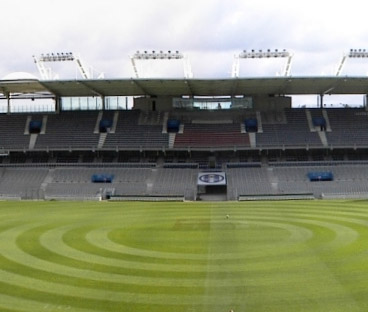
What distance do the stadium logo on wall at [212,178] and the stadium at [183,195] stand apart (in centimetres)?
24

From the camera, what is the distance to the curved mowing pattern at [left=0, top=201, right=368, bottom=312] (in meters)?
13.3

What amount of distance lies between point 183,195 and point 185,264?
33063mm

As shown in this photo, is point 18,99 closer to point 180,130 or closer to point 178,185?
point 180,130

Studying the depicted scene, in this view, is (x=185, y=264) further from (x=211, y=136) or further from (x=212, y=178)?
(x=211, y=136)

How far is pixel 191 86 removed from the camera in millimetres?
54188

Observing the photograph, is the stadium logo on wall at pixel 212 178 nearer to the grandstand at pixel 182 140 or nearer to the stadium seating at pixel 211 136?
the grandstand at pixel 182 140

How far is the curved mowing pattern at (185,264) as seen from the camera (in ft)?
43.7

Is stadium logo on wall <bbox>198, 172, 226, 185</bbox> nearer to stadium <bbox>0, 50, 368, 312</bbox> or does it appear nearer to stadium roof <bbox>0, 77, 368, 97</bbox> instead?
stadium <bbox>0, 50, 368, 312</bbox>

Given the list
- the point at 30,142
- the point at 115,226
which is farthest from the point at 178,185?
the point at 115,226

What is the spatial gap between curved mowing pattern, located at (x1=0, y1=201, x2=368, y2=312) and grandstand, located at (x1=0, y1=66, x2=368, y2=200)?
22.2 meters

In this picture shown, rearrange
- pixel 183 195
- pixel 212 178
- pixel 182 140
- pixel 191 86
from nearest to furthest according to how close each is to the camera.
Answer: pixel 183 195 < pixel 212 178 < pixel 191 86 < pixel 182 140

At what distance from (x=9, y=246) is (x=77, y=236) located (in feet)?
11.3

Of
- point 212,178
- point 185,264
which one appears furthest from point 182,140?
point 185,264

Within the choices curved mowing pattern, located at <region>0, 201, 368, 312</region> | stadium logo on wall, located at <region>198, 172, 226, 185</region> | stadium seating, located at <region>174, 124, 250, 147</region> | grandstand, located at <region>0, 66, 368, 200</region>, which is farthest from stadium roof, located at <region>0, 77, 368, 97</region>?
curved mowing pattern, located at <region>0, 201, 368, 312</region>
